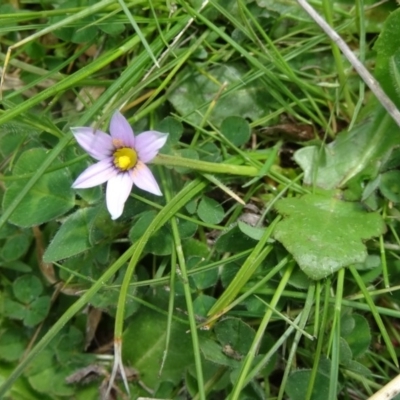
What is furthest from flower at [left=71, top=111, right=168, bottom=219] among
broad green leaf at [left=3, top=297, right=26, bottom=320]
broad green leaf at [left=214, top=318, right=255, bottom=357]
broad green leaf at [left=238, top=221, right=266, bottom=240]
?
broad green leaf at [left=3, top=297, right=26, bottom=320]

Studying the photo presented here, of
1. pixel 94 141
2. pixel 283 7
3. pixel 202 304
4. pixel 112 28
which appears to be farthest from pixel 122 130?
pixel 283 7

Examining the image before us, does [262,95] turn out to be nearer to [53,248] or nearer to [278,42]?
[278,42]

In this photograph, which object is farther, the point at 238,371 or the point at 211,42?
the point at 211,42

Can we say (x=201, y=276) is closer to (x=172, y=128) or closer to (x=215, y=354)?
(x=215, y=354)

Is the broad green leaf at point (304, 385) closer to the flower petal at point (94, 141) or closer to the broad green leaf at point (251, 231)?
the broad green leaf at point (251, 231)

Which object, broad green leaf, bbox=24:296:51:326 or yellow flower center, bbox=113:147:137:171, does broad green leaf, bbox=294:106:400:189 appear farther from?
broad green leaf, bbox=24:296:51:326

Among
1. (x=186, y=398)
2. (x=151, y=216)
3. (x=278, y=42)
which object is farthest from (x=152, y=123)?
(x=186, y=398)
